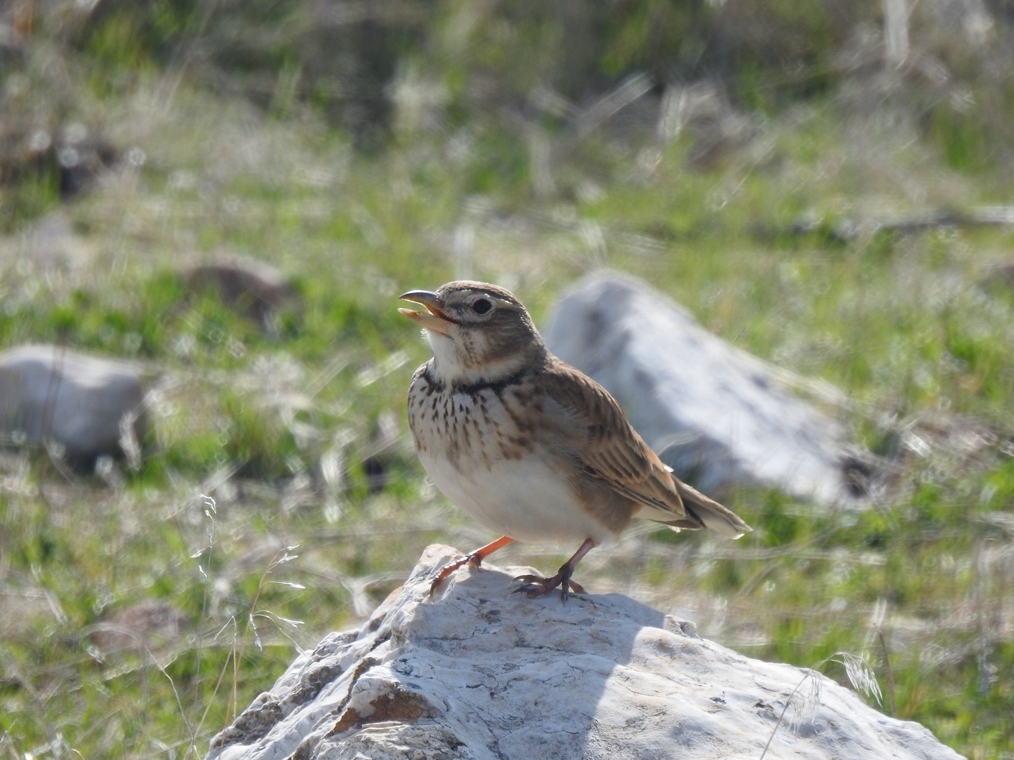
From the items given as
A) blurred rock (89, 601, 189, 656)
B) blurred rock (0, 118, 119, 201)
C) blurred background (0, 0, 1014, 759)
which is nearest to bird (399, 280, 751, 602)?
blurred background (0, 0, 1014, 759)

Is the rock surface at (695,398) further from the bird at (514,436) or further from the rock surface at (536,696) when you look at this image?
the rock surface at (536,696)

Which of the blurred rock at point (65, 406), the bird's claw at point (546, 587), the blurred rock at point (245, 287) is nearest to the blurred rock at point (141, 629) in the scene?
the blurred rock at point (65, 406)

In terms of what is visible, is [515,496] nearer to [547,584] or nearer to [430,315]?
[547,584]

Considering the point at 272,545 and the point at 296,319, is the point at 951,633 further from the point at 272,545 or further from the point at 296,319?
the point at 296,319

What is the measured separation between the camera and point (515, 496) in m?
4.15

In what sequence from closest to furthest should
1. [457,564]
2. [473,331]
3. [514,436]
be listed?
[457,564] → [514,436] → [473,331]

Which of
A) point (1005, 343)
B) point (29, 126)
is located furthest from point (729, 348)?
point (29, 126)

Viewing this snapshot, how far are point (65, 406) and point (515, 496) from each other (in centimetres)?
332

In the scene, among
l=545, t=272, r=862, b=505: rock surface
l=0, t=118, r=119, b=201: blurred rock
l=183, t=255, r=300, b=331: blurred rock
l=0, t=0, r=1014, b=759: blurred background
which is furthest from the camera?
l=0, t=118, r=119, b=201: blurred rock

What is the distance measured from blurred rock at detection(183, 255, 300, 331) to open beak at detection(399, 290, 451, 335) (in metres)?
3.90

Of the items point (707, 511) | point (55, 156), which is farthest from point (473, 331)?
point (55, 156)

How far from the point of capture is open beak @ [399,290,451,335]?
14.2 feet

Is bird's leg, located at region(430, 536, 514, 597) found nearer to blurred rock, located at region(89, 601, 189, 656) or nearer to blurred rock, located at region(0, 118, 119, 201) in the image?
blurred rock, located at region(89, 601, 189, 656)

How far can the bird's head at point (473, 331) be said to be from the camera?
433 centimetres
